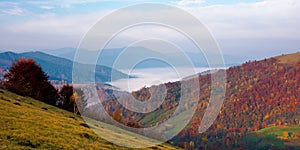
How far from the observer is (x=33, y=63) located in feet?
255

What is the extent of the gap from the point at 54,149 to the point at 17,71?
5684cm

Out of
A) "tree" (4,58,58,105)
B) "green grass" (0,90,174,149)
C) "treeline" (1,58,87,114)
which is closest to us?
"green grass" (0,90,174,149)

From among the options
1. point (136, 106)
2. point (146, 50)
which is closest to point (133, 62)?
point (146, 50)

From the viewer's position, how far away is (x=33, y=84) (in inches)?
2987

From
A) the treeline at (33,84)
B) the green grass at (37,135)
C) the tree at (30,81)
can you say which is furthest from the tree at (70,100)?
the green grass at (37,135)

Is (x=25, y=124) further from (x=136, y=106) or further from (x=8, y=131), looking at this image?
(x=136, y=106)

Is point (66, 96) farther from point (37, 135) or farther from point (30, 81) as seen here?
point (37, 135)

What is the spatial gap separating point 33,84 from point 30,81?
103cm

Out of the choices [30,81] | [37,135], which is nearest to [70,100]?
[30,81]

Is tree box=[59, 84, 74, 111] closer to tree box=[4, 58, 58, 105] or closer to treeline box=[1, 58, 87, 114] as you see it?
treeline box=[1, 58, 87, 114]

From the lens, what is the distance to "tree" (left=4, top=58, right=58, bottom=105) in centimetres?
7044

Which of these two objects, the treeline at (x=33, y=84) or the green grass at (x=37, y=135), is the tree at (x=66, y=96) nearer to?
the treeline at (x=33, y=84)

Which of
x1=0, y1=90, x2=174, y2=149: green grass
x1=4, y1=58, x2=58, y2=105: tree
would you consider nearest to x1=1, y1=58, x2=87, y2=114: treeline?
x1=4, y1=58, x2=58, y2=105: tree

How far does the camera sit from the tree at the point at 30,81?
70438 millimetres
